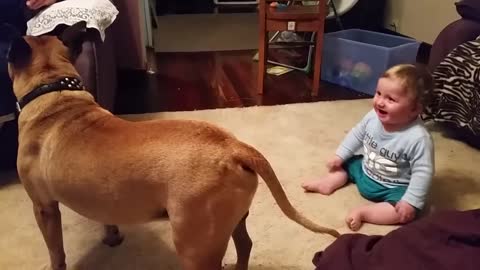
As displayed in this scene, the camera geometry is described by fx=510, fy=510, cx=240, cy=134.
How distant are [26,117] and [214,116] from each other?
1.21 meters

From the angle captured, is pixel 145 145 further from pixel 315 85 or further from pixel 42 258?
pixel 315 85

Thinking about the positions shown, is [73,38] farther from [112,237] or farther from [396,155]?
[396,155]

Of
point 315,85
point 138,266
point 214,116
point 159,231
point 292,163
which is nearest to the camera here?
point 138,266

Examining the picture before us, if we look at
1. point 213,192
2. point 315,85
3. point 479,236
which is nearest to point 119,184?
point 213,192

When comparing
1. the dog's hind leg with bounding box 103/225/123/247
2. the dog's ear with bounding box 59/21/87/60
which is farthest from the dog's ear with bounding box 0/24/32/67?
the dog's hind leg with bounding box 103/225/123/247

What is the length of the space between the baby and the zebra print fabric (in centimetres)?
47

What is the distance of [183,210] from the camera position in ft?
3.53

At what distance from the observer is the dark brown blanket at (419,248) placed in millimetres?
1184

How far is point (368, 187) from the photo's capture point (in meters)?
1.78

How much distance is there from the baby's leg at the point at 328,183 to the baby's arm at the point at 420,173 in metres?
0.27

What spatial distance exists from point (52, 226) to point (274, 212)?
71cm

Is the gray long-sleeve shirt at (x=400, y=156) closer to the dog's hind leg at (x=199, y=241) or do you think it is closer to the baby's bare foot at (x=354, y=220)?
the baby's bare foot at (x=354, y=220)

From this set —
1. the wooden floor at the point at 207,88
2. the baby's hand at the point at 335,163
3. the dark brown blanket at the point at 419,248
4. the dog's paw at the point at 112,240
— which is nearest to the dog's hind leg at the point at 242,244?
the dark brown blanket at the point at 419,248

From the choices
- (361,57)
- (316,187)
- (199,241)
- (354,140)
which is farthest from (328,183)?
(361,57)
